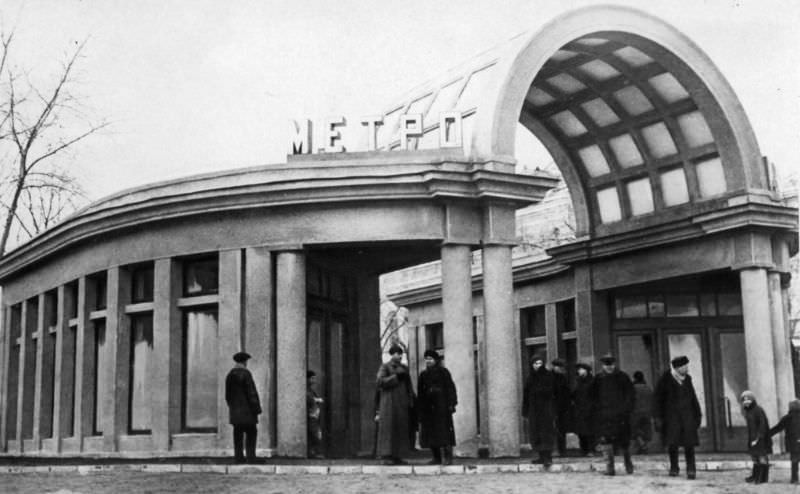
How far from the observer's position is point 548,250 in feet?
83.5

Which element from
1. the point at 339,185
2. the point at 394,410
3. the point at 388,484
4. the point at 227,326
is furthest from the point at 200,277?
the point at 388,484

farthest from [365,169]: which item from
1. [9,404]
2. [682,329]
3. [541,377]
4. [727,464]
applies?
[9,404]

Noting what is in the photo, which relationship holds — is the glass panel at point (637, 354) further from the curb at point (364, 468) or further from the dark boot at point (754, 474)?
the dark boot at point (754, 474)

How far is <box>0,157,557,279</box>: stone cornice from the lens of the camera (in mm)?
18500

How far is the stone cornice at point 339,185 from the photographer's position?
18500mm

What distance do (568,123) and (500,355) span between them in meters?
8.62

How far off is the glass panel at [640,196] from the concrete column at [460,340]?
7.16m

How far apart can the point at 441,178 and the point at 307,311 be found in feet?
13.4

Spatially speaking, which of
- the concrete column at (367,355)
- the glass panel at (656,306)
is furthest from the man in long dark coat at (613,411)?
the glass panel at (656,306)

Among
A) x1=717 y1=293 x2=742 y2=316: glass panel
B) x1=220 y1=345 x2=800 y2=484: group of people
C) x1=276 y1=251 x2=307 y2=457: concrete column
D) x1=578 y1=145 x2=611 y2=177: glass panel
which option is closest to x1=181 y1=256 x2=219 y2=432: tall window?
x1=276 y1=251 x2=307 y2=457: concrete column

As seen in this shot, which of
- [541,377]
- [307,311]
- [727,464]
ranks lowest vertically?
[727,464]

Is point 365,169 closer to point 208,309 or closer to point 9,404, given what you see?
point 208,309

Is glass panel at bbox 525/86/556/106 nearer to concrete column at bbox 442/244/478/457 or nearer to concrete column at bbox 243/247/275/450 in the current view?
concrete column at bbox 442/244/478/457

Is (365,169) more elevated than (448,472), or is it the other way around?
(365,169)
